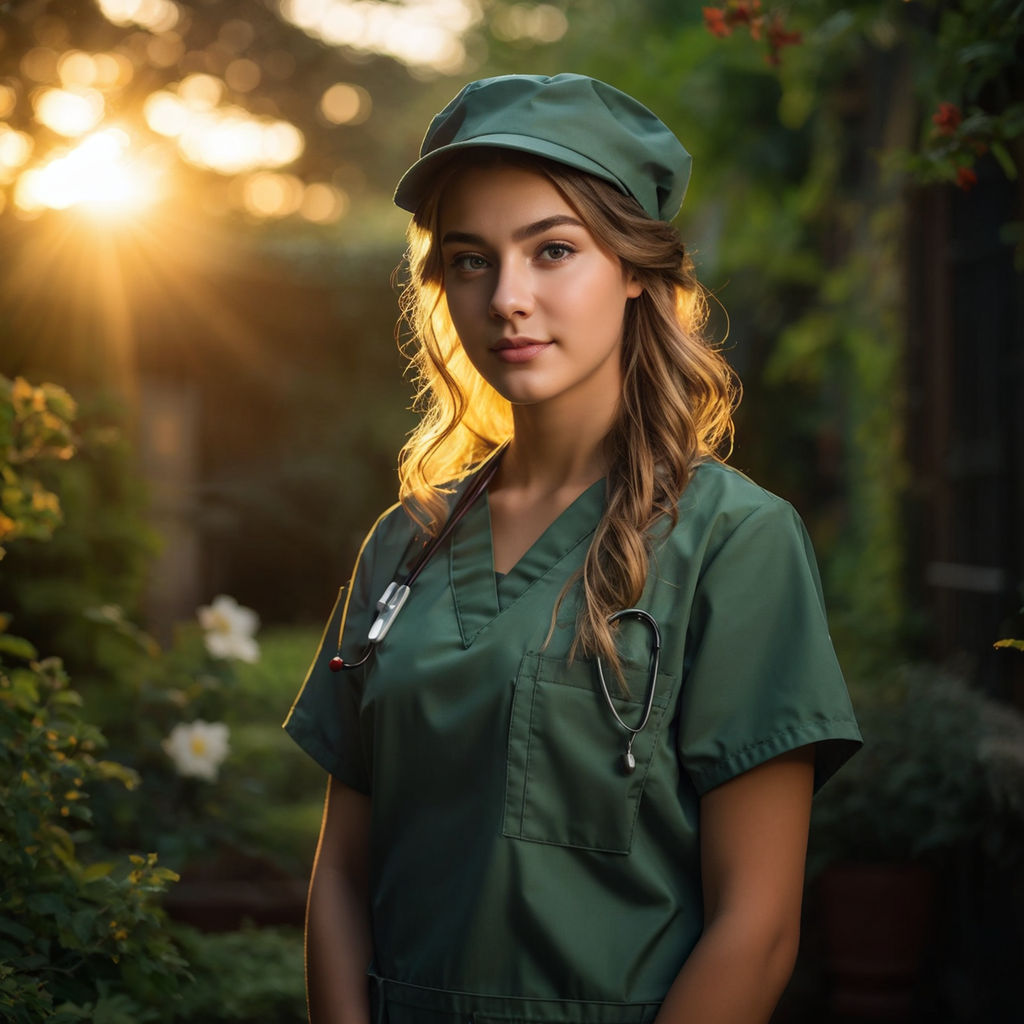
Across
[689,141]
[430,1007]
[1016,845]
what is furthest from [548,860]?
[689,141]

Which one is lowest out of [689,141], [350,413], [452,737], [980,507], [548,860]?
[548,860]

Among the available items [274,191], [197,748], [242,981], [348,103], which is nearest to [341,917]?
[242,981]

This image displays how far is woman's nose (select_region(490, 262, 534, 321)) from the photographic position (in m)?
1.79

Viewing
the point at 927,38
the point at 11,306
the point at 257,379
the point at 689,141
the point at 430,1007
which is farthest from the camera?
the point at 257,379

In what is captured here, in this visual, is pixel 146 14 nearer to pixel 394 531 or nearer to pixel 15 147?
pixel 15 147

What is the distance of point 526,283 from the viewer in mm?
1805

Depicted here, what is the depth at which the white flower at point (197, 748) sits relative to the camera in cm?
382

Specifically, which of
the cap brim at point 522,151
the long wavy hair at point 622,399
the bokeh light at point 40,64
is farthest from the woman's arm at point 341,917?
the bokeh light at point 40,64

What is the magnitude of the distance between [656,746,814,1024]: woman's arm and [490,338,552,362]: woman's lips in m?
0.64

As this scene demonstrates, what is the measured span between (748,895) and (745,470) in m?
1.75

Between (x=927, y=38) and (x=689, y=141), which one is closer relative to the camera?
(x=927, y=38)

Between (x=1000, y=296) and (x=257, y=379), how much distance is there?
29.5ft

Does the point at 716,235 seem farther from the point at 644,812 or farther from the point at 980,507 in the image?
the point at 644,812

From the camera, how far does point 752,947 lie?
1.57m
